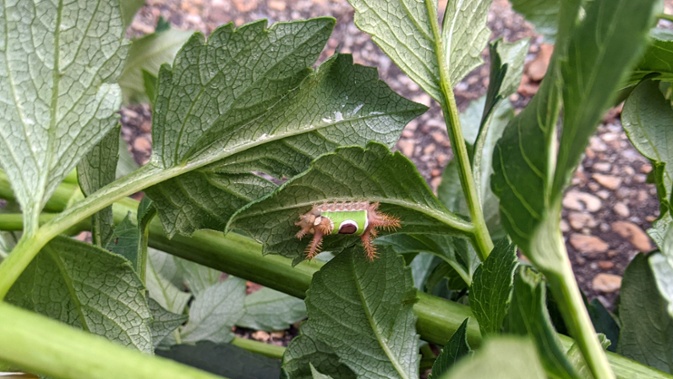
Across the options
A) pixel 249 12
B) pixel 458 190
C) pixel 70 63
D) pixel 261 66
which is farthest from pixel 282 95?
pixel 249 12

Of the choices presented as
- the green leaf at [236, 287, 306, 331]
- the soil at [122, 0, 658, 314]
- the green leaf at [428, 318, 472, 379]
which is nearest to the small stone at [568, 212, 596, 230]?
the soil at [122, 0, 658, 314]

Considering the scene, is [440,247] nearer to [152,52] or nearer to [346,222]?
[346,222]

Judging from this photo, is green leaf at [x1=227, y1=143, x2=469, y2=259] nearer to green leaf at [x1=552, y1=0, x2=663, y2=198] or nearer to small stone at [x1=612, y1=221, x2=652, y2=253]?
green leaf at [x1=552, y1=0, x2=663, y2=198]

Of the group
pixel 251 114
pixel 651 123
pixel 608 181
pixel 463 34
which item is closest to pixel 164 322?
pixel 251 114

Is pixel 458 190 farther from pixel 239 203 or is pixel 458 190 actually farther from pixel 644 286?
pixel 239 203

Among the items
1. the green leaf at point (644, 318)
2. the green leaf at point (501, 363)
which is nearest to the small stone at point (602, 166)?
the green leaf at point (644, 318)
